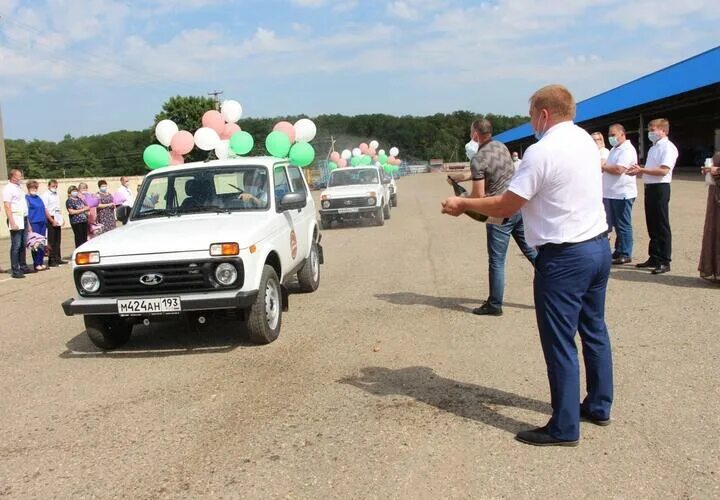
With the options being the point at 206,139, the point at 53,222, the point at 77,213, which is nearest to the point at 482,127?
the point at 206,139

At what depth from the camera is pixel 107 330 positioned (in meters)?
5.82

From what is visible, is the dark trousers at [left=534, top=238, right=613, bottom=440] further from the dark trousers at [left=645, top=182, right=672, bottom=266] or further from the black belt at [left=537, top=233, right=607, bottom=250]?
the dark trousers at [left=645, top=182, right=672, bottom=266]

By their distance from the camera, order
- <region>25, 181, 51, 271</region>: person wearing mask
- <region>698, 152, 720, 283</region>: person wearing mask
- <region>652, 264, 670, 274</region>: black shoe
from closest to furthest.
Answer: <region>698, 152, 720, 283</region>: person wearing mask → <region>652, 264, 670, 274</region>: black shoe → <region>25, 181, 51, 271</region>: person wearing mask

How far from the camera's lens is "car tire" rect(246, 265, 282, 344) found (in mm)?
5520

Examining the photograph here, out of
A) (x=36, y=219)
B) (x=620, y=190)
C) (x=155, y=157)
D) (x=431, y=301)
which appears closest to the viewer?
(x=431, y=301)

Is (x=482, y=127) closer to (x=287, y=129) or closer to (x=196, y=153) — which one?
(x=287, y=129)

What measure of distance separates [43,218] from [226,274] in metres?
8.43

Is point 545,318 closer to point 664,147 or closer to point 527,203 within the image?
point 527,203

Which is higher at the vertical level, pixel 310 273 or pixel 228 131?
pixel 228 131

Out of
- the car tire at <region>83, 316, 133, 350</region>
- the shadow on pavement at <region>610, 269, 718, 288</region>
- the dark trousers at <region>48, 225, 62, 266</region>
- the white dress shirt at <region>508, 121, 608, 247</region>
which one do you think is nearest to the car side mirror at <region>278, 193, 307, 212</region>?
the car tire at <region>83, 316, 133, 350</region>

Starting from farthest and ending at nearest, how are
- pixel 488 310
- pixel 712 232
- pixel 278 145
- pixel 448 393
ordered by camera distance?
pixel 278 145 < pixel 712 232 < pixel 488 310 < pixel 448 393

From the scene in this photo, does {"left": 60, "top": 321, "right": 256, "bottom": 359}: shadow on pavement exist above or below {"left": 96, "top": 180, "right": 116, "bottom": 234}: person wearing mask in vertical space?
below

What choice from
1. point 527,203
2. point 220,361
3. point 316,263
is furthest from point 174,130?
point 527,203

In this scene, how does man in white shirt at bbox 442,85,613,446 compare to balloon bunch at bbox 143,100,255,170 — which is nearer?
man in white shirt at bbox 442,85,613,446
